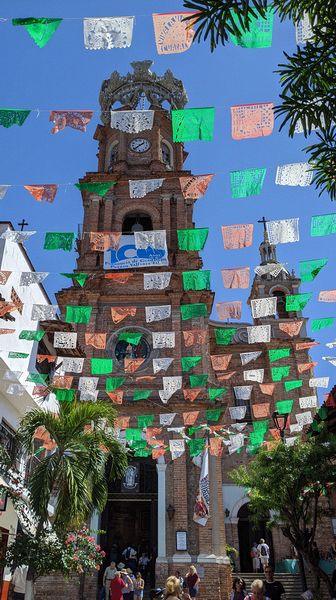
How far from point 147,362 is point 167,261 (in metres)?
4.93

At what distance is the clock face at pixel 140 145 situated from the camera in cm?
2900

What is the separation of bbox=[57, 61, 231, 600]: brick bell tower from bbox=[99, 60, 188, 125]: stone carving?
6 centimetres

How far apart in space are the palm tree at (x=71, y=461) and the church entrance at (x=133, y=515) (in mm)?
6363

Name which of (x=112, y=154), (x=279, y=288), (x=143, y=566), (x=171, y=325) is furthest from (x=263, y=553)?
(x=112, y=154)

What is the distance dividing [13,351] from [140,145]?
60.1 ft

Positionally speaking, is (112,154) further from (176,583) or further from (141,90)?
(176,583)

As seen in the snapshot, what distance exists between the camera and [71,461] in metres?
11.2

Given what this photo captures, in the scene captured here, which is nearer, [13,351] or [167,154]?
[13,351]

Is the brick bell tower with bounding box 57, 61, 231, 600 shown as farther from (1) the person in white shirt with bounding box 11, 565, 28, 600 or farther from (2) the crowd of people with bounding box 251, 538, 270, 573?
(1) the person in white shirt with bounding box 11, 565, 28, 600

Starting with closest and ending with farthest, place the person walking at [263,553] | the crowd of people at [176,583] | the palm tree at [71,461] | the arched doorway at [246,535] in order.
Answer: the crowd of people at [176,583]
the palm tree at [71,461]
the person walking at [263,553]
the arched doorway at [246,535]

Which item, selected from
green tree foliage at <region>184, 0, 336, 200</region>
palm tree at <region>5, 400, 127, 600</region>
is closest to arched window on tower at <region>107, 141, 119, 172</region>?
palm tree at <region>5, 400, 127, 600</region>

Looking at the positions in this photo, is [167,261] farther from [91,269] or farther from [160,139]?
[160,139]

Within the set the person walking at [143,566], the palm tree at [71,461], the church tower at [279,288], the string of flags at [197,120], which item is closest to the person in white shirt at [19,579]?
the palm tree at [71,461]

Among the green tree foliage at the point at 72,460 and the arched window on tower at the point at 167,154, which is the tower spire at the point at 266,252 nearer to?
the arched window on tower at the point at 167,154
